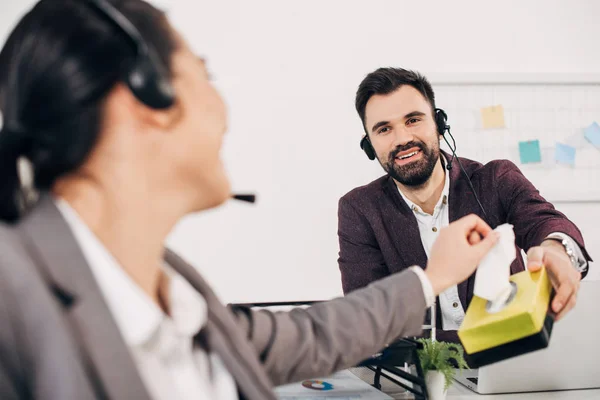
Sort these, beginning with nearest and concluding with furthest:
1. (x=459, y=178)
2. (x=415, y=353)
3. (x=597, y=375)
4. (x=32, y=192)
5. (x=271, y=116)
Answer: (x=32, y=192)
(x=415, y=353)
(x=597, y=375)
(x=459, y=178)
(x=271, y=116)

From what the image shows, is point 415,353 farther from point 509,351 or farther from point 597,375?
point 597,375

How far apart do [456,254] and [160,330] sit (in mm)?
508

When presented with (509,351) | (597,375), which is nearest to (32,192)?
(509,351)

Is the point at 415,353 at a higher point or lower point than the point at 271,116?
lower

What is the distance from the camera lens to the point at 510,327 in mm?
840

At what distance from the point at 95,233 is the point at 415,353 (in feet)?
2.20

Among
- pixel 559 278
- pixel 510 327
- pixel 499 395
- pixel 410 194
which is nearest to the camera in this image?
pixel 510 327

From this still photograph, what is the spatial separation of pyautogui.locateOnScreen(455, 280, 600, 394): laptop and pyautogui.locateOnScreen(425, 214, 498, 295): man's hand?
0.36 meters

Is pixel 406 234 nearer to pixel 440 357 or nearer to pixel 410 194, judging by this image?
pixel 410 194

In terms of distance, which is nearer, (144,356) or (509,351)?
(144,356)

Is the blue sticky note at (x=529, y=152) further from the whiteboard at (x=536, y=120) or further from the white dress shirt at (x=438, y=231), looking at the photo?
the white dress shirt at (x=438, y=231)

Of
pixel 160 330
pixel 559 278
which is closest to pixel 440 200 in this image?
pixel 559 278

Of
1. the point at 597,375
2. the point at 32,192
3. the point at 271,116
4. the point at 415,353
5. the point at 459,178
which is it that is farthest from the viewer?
the point at 271,116

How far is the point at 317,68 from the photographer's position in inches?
103
